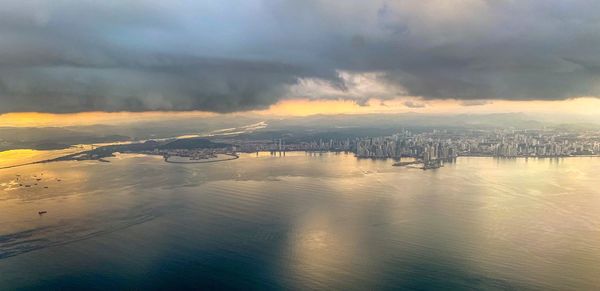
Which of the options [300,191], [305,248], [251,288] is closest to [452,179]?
[300,191]

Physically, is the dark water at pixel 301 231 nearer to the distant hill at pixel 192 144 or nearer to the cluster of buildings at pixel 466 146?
the cluster of buildings at pixel 466 146

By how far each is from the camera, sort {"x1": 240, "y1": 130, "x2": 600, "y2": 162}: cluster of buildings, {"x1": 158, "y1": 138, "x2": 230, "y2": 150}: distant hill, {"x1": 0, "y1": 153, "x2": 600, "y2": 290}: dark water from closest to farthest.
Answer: {"x1": 0, "y1": 153, "x2": 600, "y2": 290}: dark water < {"x1": 240, "y1": 130, "x2": 600, "y2": 162}: cluster of buildings < {"x1": 158, "y1": 138, "x2": 230, "y2": 150}: distant hill

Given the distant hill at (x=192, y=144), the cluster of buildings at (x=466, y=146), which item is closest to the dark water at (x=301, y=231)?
the cluster of buildings at (x=466, y=146)

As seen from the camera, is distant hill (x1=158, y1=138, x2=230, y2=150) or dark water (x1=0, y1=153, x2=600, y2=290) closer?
dark water (x1=0, y1=153, x2=600, y2=290)

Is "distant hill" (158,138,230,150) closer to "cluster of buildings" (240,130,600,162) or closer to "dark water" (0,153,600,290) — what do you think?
"cluster of buildings" (240,130,600,162)

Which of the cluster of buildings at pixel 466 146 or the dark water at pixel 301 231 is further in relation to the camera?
the cluster of buildings at pixel 466 146

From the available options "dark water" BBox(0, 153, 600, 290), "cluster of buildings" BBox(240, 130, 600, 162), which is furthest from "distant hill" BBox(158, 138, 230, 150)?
"dark water" BBox(0, 153, 600, 290)

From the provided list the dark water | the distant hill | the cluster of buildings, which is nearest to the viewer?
the dark water

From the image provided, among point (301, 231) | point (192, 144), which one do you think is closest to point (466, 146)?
point (192, 144)

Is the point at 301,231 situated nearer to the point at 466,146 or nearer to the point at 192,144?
the point at 466,146

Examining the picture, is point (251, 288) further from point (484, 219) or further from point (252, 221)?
point (484, 219)
